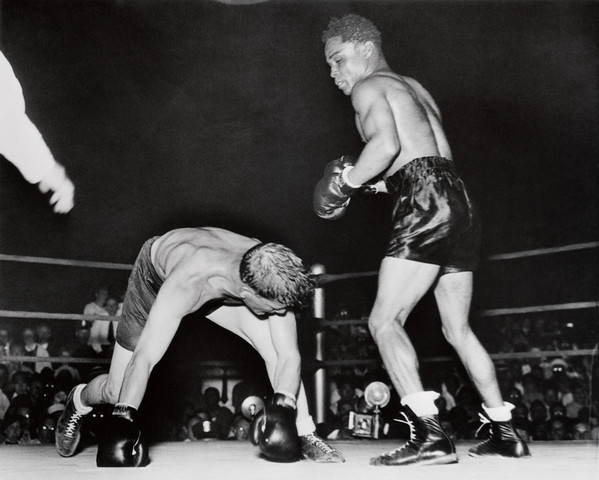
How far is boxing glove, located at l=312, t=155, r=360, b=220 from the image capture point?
2164 millimetres

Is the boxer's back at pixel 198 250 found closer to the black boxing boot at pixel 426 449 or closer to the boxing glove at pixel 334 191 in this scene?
the boxing glove at pixel 334 191

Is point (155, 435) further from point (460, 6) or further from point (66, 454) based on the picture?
point (460, 6)

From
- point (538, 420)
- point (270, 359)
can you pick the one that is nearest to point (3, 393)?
point (270, 359)

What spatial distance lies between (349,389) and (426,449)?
2510mm

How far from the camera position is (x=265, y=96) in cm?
480

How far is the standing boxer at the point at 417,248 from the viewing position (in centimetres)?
189

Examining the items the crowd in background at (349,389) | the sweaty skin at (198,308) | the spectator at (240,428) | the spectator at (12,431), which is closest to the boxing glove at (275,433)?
the sweaty skin at (198,308)

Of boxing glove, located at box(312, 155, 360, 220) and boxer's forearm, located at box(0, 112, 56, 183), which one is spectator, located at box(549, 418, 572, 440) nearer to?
boxing glove, located at box(312, 155, 360, 220)

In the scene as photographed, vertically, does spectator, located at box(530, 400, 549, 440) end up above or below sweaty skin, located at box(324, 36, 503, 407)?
below

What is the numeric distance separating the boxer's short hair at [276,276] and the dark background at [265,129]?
2.48 m

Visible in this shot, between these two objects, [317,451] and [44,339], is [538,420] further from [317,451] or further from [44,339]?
[44,339]

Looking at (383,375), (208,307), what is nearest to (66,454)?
(208,307)

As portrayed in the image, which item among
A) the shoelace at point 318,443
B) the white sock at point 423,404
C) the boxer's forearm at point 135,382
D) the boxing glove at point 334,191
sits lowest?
the shoelace at point 318,443

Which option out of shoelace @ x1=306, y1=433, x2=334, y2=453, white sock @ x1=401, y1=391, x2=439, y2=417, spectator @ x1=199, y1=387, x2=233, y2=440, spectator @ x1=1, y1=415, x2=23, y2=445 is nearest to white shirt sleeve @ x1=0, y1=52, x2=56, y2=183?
spectator @ x1=1, y1=415, x2=23, y2=445
